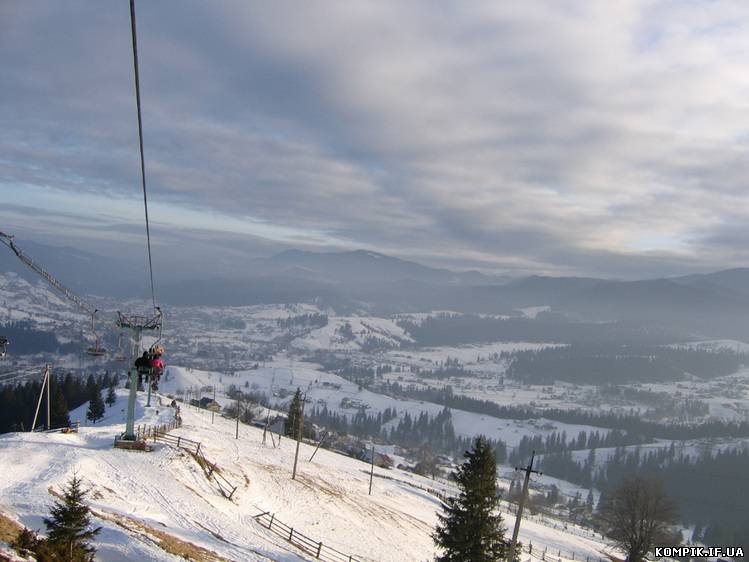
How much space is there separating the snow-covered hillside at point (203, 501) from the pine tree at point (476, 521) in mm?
8703

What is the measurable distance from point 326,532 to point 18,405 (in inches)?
2648

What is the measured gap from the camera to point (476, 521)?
2508 cm

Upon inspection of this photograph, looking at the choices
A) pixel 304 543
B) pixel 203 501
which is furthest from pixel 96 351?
pixel 304 543

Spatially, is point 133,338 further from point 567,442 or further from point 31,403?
point 567,442

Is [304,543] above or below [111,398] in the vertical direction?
above

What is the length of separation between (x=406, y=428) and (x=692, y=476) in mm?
82437

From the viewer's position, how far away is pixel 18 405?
7650cm

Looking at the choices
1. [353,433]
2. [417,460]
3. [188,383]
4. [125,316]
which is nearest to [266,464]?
[125,316]

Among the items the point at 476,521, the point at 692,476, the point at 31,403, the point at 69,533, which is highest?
the point at 69,533

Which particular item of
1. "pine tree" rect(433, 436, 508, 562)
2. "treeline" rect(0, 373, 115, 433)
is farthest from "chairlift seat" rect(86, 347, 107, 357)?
"treeline" rect(0, 373, 115, 433)

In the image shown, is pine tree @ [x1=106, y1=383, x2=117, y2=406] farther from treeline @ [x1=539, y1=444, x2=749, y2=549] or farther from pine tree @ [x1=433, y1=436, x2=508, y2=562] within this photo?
treeline @ [x1=539, y1=444, x2=749, y2=549]

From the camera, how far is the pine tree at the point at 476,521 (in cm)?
2473

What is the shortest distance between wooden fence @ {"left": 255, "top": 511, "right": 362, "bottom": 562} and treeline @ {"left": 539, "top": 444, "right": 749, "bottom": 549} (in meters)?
97.6

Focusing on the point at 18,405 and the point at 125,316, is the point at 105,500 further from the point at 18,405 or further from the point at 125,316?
the point at 18,405
